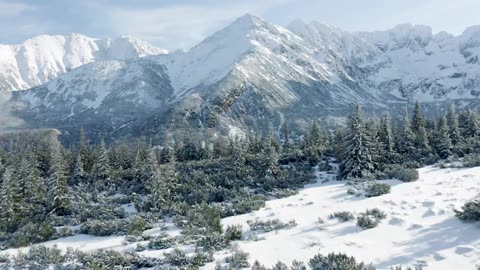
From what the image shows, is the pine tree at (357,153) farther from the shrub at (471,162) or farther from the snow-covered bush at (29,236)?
the snow-covered bush at (29,236)

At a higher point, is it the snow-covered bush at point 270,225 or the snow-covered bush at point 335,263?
the snow-covered bush at point 335,263

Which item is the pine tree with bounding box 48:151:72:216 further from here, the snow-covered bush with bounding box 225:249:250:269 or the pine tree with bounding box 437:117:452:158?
the pine tree with bounding box 437:117:452:158

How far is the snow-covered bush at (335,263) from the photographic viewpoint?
1398 centimetres

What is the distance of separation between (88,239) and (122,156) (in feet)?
125

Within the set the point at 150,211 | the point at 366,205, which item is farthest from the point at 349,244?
the point at 150,211

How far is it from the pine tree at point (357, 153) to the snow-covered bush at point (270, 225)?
12.7 meters

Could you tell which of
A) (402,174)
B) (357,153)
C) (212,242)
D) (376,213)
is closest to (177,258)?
(212,242)

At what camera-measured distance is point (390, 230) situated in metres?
19.3

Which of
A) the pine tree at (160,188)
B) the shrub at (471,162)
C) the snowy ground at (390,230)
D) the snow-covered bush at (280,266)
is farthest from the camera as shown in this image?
the shrub at (471,162)

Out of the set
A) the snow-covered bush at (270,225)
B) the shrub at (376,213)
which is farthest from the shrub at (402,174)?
the snow-covered bush at (270,225)

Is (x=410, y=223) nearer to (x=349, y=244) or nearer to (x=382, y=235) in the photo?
(x=382, y=235)

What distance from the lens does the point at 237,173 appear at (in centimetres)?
3562

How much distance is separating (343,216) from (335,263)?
7579 mm

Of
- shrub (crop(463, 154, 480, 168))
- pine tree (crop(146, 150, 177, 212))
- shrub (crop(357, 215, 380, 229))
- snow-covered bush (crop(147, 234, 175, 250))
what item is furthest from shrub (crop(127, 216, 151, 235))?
shrub (crop(463, 154, 480, 168))
